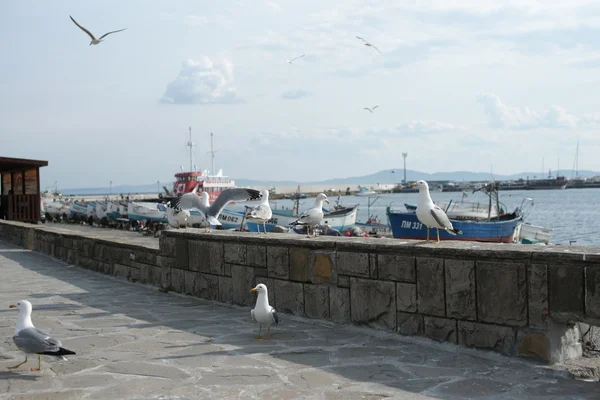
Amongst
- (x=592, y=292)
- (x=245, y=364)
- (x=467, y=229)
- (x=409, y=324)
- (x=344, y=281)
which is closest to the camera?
(x=592, y=292)

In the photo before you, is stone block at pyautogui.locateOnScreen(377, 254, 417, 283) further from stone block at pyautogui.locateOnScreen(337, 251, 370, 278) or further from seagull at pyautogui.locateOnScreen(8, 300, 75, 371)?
seagull at pyautogui.locateOnScreen(8, 300, 75, 371)

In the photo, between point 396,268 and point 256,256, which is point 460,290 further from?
point 256,256

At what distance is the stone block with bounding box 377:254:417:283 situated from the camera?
5758mm

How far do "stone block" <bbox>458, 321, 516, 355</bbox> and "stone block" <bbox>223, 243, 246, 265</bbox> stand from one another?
2998 millimetres

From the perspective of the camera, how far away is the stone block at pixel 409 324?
5.72 meters

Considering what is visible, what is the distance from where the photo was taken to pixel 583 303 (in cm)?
470

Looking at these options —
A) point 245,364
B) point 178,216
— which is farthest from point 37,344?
point 178,216

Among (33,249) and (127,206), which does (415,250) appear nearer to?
(33,249)

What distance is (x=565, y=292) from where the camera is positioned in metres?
4.77

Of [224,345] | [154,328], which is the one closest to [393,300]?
[224,345]

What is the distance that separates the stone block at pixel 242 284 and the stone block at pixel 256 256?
10 centimetres

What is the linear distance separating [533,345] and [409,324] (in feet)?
3.81

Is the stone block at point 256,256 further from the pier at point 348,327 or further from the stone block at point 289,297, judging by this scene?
the stone block at point 289,297

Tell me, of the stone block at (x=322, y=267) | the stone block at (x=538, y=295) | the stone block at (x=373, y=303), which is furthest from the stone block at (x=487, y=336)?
the stone block at (x=322, y=267)
